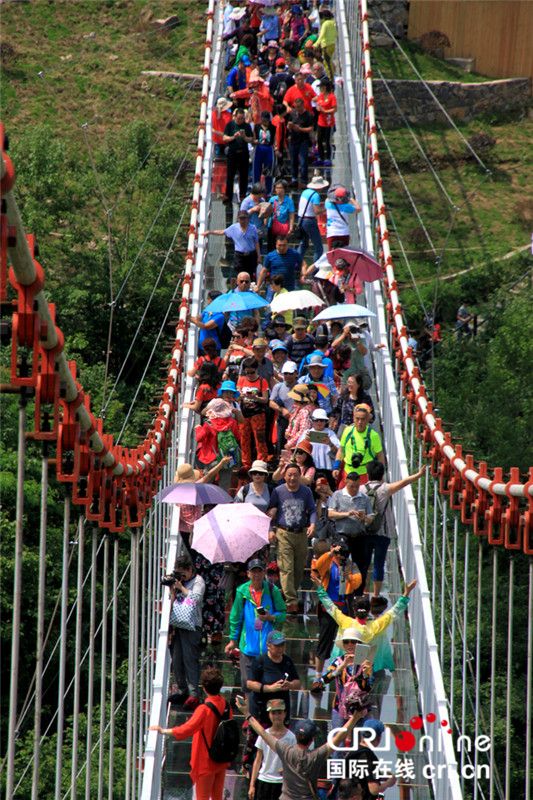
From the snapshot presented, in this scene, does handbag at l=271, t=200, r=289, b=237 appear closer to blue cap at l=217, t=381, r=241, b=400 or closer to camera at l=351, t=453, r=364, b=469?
blue cap at l=217, t=381, r=241, b=400

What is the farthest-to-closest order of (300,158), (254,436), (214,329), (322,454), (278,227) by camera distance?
(300,158) → (278,227) → (214,329) → (254,436) → (322,454)

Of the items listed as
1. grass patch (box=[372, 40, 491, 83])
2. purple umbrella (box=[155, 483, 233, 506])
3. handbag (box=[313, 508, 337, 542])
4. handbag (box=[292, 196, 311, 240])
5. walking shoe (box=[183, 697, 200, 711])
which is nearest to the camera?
walking shoe (box=[183, 697, 200, 711])

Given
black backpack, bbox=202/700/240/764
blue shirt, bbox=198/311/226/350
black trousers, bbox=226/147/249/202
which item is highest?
black trousers, bbox=226/147/249/202

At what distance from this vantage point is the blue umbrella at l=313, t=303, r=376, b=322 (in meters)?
13.2

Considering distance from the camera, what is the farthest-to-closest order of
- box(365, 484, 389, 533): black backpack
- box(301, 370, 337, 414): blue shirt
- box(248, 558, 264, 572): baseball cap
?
box(301, 370, 337, 414): blue shirt < box(365, 484, 389, 533): black backpack < box(248, 558, 264, 572): baseball cap

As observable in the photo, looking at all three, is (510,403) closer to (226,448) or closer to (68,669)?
(68,669)

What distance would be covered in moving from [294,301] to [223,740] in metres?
6.59

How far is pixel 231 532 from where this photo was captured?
31.7ft

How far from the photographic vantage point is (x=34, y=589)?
2430 centimetres

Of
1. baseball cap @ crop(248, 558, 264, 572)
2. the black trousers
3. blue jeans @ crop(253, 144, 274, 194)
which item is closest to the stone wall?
blue jeans @ crop(253, 144, 274, 194)

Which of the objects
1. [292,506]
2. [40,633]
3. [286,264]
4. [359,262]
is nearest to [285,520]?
[292,506]

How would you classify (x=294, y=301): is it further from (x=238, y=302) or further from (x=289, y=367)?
(x=289, y=367)

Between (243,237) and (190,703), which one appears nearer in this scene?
(190,703)

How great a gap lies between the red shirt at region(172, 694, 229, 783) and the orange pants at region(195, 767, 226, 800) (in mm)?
66
